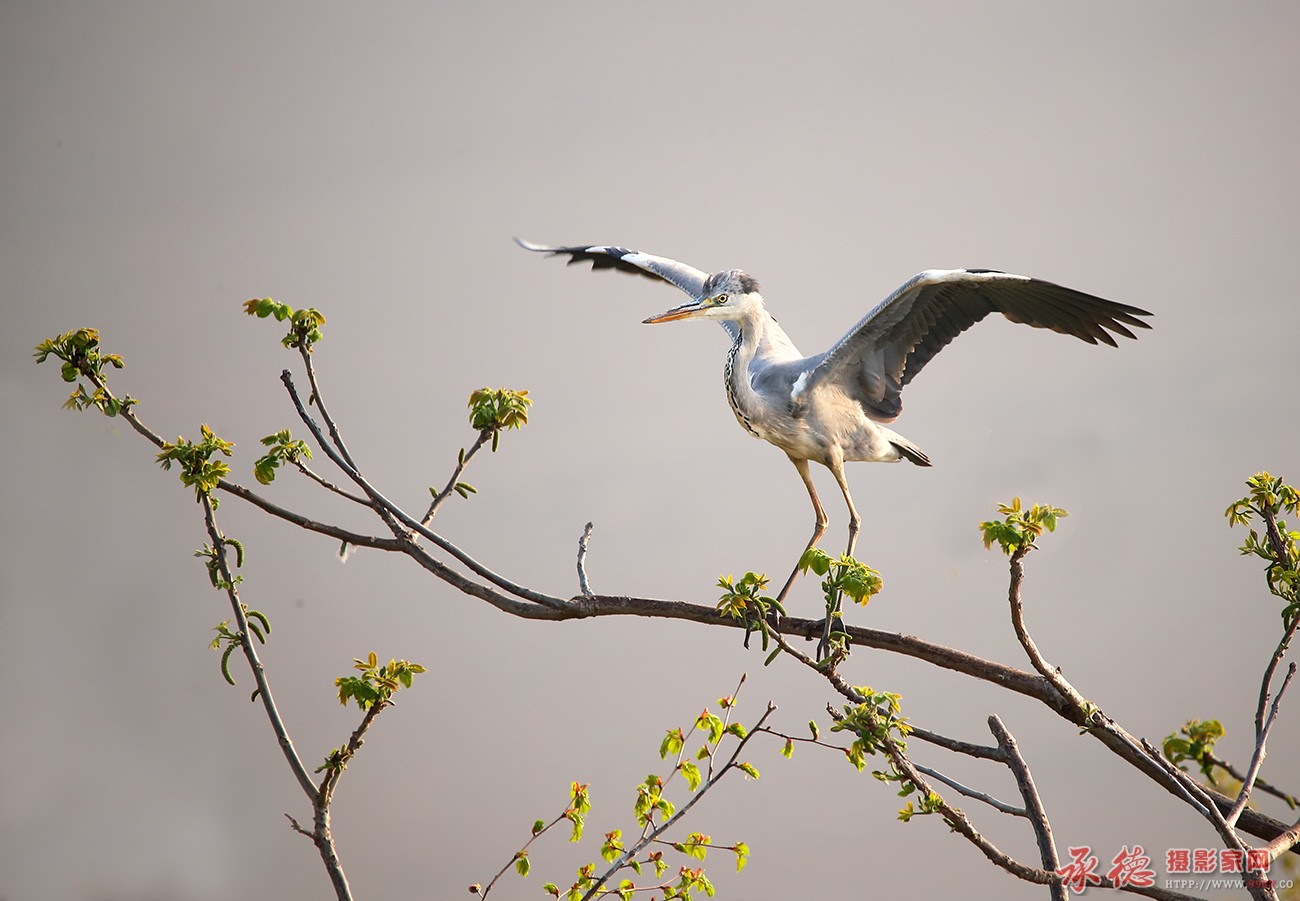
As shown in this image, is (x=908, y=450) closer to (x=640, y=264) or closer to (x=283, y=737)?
(x=640, y=264)

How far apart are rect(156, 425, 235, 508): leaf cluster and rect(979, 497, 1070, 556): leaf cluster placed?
4.19ft

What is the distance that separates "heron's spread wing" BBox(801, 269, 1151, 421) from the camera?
2564 millimetres

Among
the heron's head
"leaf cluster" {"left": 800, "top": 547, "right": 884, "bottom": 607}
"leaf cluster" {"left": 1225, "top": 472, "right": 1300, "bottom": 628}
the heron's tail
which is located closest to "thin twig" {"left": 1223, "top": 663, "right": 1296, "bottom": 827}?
"leaf cluster" {"left": 1225, "top": 472, "right": 1300, "bottom": 628}

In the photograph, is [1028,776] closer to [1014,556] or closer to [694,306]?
[1014,556]

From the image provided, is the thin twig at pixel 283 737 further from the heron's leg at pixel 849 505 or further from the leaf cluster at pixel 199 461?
the heron's leg at pixel 849 505

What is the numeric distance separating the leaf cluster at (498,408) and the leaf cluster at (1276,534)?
137 centimetres

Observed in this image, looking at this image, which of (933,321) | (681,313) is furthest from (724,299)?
(933,321)

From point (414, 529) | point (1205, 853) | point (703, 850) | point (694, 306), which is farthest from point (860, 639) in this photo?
point (694, 306)

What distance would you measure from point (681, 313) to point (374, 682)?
1557mm

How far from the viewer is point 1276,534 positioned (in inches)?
79.1

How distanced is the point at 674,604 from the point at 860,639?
37 centimetres

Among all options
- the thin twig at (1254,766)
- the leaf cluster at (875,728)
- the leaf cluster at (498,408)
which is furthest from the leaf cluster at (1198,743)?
the leaf cluster at (498,408)

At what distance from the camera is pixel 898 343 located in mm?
2904

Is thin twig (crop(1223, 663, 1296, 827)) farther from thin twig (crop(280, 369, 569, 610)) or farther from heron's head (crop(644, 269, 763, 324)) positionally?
heron's head (crop(644, 269, 763, 324))
